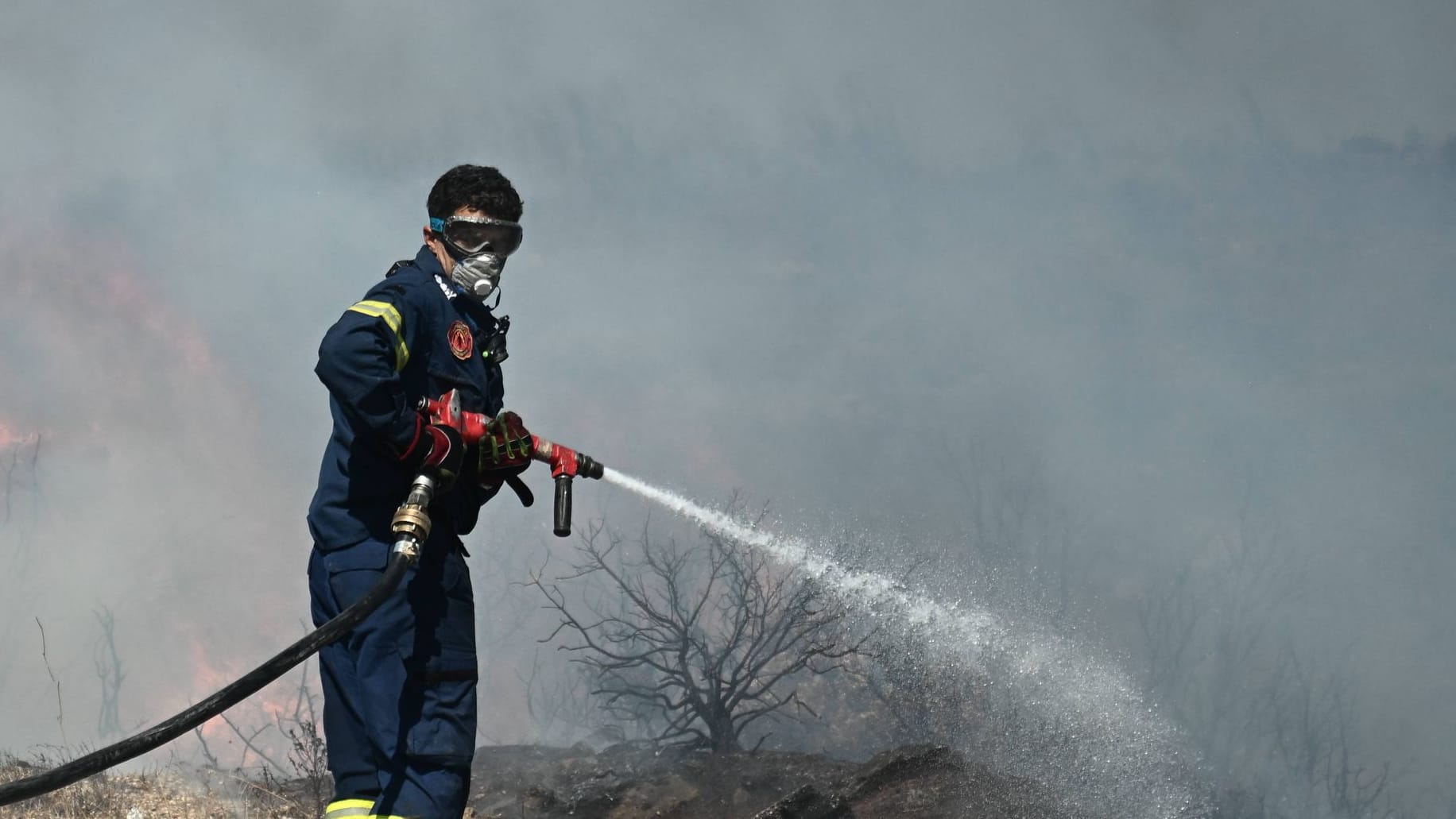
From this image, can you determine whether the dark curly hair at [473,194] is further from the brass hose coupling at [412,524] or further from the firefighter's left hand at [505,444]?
the brass hose coupling at [412,524]

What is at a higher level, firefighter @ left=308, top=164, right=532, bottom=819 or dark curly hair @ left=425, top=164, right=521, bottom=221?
dark curly hair @ left=425, top=164, right=521, bottom=221

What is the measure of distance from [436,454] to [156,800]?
379 centimetres

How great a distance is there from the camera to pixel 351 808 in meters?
2.77

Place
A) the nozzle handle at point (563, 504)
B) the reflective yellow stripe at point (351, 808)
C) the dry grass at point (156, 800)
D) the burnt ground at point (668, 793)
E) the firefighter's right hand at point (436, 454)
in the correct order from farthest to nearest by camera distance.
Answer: the burnt ground at point (668, 793) → the dry grass at point (156, 800) → the nozzle handle at point (563, 504) → the firefighter's right hand at point (436, 454) → the reflective yellow stripe at point (351, 808)

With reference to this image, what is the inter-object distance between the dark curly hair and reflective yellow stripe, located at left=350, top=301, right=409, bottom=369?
19.4 inches

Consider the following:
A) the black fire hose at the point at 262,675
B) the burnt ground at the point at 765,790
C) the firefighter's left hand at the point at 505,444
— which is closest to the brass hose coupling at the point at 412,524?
the black fire hose at the point at 262,675

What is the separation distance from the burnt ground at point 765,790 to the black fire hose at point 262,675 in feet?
10.1

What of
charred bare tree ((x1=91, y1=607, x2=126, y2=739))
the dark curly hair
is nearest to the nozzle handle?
the dark curly hair

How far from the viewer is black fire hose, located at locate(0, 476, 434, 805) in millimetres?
2250

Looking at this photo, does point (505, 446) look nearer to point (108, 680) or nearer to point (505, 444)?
point (505, 444)

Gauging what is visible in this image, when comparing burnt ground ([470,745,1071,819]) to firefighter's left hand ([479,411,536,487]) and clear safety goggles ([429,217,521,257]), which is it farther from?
clear safety goggles ([429,217,521,257])

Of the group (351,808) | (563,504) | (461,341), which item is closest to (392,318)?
(461,341)

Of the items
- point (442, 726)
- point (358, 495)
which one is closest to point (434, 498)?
point (358, 495)

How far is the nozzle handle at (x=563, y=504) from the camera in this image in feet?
11.5
